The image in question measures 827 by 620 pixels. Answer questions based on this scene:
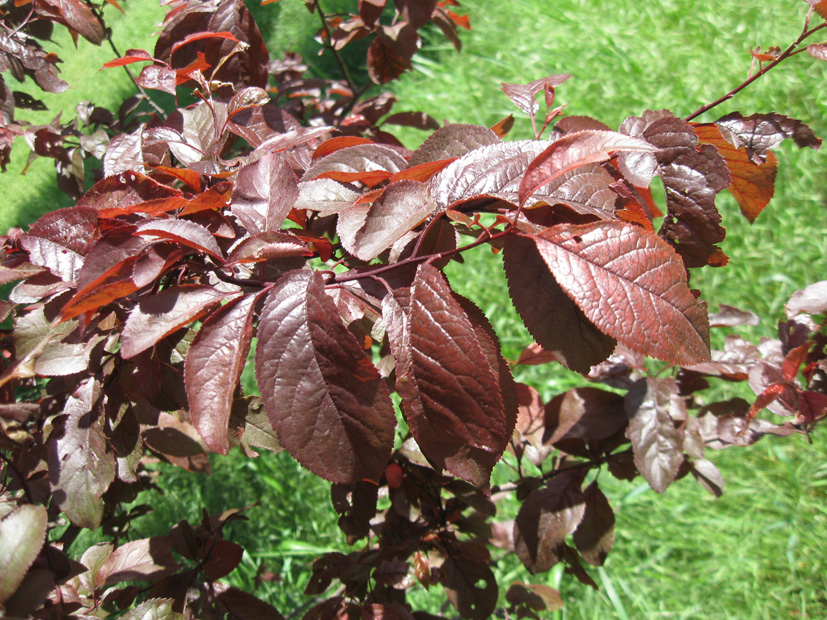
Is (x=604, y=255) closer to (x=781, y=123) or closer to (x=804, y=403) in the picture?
(x=781, y=123)

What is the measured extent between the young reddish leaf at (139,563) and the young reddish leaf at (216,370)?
0.55 m

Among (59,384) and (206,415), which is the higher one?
(206,415)

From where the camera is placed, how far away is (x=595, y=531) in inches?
47.8

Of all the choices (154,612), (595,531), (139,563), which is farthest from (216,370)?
(595,531)

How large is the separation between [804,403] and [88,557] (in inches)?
50.0

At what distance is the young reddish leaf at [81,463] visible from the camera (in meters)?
0.82

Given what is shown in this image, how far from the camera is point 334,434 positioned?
57cm

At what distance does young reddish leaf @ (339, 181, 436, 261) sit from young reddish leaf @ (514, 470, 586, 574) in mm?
814

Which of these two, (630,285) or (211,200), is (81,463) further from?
(630,285)

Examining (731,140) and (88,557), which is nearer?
(731,140)

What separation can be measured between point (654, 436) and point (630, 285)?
67 centimetres

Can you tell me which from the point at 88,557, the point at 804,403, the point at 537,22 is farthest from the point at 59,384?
the point at 537,22

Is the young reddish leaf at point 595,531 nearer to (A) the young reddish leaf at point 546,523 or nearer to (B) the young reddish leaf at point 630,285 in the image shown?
(A) the young reddish leaf at point 546,523

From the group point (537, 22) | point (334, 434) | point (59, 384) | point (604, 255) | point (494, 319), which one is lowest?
point (494, 319)
